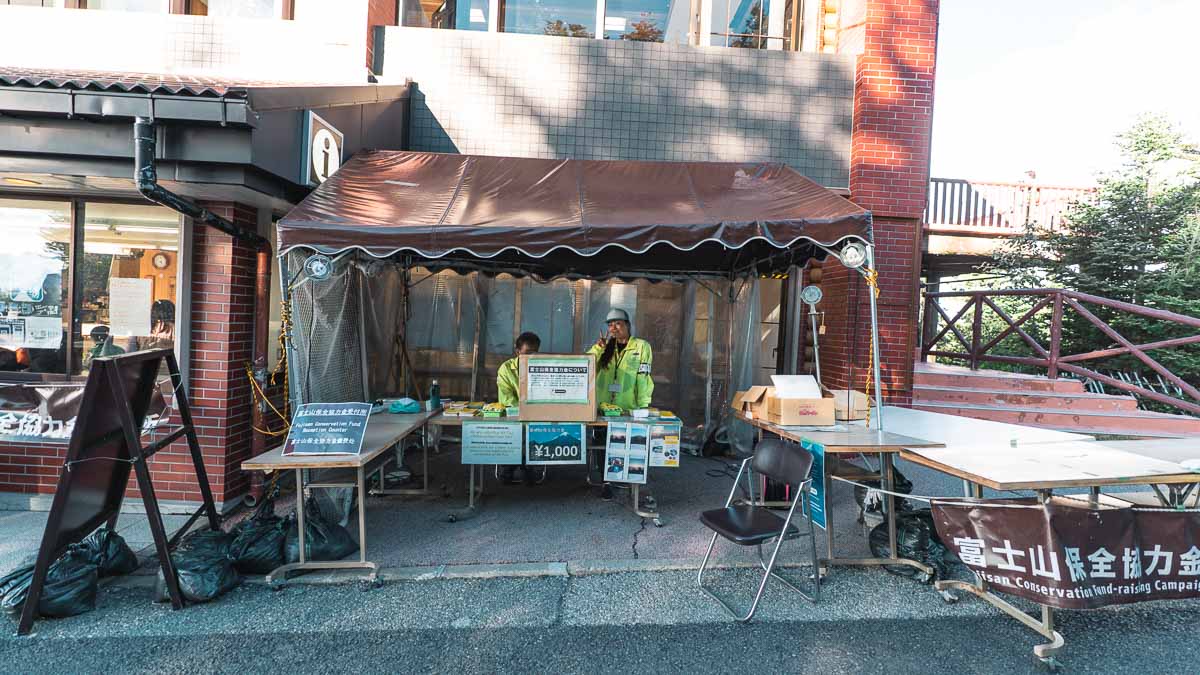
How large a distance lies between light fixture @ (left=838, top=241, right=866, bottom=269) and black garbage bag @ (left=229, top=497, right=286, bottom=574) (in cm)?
456

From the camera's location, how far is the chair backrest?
13.2 ft

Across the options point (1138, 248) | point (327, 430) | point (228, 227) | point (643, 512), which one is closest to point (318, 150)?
point (228, 227)

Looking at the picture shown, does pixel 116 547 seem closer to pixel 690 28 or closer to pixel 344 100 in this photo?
pixel 344 100

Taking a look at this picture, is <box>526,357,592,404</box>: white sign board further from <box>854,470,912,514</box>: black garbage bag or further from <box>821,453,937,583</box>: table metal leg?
<box>854,470,912,514</box>: black garbage bag

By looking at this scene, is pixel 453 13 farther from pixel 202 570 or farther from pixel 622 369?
pixel 202 570

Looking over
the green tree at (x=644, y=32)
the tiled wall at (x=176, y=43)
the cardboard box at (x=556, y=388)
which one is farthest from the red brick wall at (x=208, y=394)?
the green tree at (x=644, y=32)

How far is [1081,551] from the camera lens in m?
3.29

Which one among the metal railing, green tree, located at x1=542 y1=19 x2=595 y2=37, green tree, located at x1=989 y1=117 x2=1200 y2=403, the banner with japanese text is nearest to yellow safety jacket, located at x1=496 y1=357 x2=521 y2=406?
the banner with japanese text

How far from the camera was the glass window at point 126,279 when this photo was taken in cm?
519

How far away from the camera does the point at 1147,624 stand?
147 inches

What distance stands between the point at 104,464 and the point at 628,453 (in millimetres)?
3712

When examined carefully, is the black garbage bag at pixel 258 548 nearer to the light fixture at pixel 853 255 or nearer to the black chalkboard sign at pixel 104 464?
the black chalkboard sign at pixel 104 464

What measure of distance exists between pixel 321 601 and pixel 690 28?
7329mm

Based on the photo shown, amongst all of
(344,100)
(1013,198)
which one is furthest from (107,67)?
(1013,198)
